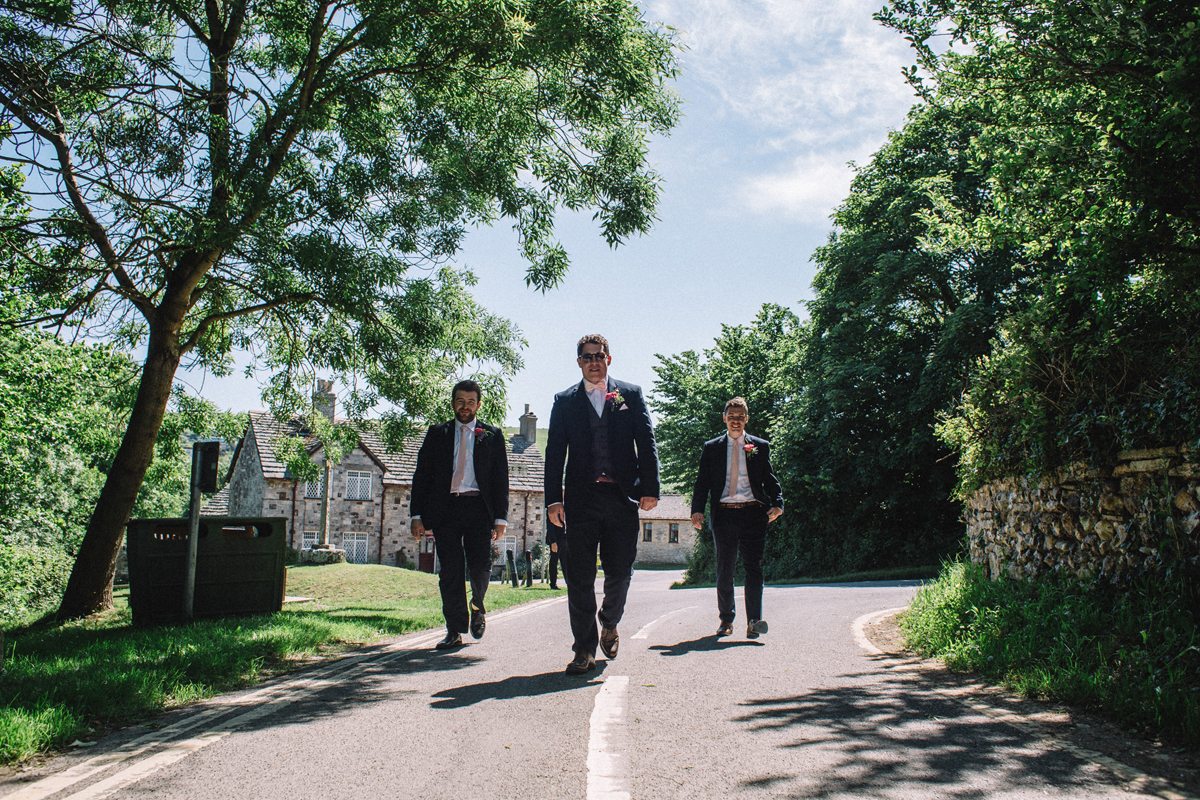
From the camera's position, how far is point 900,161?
26062 millimetres

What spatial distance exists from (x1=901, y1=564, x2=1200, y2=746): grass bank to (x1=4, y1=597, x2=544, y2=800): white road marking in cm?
442

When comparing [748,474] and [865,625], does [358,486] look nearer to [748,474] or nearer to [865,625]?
[865,625]

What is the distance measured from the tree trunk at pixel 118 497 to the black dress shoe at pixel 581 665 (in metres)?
7.99

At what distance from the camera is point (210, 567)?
8.66 metres

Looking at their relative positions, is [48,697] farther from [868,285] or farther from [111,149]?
[868,285]

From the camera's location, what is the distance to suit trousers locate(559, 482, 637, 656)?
533 cm

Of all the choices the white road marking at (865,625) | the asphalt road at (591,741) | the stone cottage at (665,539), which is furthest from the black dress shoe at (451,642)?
the stone cottage at (665,539)

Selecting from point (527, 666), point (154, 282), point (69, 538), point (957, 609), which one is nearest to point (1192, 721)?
point (957, 609)

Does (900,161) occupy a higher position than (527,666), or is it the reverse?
(900,161)

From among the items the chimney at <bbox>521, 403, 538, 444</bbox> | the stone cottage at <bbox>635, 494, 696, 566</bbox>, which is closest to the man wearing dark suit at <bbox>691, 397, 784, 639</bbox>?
the chimney at <bbox>521, 403, 538, 444</bbox>

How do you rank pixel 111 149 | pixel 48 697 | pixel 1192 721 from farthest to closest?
1. pixel 111 149
2. pixel 48 697
3. pixel 1192 721

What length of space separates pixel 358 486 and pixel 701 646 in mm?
36103

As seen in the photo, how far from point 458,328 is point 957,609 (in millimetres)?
8286

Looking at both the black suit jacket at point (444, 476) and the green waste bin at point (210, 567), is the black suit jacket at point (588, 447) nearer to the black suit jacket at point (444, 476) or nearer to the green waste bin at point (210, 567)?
the black suit jacket at point (444, 476)
